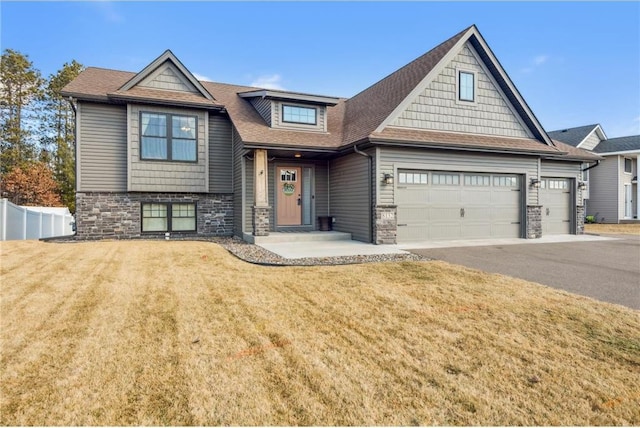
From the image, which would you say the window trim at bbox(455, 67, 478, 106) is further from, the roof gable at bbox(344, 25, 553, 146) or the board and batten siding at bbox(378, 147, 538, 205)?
the board and batten siding at bbox(378, 147, 538, 205)

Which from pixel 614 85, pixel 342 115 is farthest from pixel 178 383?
pixel 614 85

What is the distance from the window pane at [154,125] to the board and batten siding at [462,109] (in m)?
7.89

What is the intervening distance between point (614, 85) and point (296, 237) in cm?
2184

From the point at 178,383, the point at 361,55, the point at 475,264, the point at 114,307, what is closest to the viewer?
the point at 178,383

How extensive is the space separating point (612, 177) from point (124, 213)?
94.9 ft

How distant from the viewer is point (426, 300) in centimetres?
471

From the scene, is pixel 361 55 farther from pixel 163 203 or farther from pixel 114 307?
pixel 114 307

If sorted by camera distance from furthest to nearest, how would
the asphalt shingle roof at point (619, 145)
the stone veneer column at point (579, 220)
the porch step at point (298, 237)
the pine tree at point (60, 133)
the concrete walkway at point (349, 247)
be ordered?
the pine tree at point (60, 133) → the asphalt shingle roof at point (619, 145) → the stone veneer column at point (579, 220) → the porch step at point (298, 237) → the concrete walkway at point (349, 247)

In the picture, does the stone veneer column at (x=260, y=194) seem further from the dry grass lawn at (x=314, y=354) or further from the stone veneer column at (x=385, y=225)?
the dry grass lawn at (x=314, y=354)

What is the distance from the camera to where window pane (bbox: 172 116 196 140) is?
12.2 m

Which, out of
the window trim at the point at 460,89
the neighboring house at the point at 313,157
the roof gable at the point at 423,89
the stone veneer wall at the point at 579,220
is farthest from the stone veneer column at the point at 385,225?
the stone veneer wall at the point at 579,220

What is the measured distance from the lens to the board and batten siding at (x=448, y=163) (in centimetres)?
1056

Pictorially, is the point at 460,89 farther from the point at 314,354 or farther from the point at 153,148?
the point at 314,354

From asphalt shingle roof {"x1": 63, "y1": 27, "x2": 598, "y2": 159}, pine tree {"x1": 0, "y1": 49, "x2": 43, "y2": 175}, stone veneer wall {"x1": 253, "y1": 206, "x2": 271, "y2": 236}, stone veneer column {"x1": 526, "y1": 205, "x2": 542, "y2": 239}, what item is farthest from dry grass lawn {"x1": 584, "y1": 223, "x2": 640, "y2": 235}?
pine tree {"x1": 0, "y1": 49, "x2": 43, "y2": 175}
